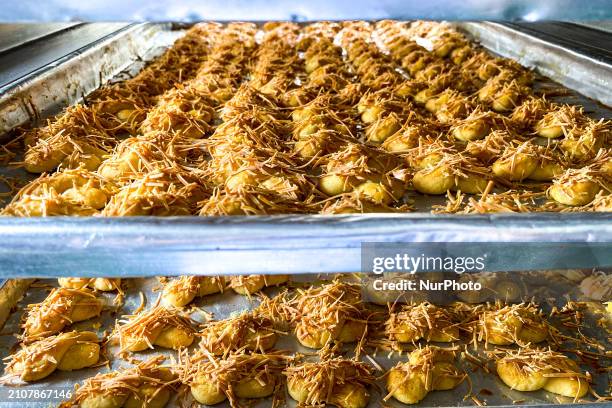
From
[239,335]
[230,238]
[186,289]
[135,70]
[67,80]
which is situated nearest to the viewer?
[230,238]

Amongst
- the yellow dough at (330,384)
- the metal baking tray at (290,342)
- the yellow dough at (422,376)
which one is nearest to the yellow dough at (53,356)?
the metal baking tray at (290,342)

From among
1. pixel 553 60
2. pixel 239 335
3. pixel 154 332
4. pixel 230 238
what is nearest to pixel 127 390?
pixel 154 332

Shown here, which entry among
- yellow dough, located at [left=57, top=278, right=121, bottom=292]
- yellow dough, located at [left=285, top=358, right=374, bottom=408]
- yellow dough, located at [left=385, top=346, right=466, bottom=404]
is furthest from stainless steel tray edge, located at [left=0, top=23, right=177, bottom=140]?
yellow dough, located at [left=385, top=346, right=466, bottom=404]

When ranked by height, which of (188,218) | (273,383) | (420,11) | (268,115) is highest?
(420,11)

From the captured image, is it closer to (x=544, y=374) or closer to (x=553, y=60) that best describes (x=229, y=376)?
(x=544, y=374)

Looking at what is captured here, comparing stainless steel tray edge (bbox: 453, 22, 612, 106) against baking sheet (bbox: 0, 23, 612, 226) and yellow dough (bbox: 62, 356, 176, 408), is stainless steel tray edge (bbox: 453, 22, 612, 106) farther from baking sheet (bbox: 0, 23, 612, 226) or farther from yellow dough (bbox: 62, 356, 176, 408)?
yellow dough (bbox: 62, 356, 176, 408)

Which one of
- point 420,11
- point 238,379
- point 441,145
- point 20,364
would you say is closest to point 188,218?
point 420,11

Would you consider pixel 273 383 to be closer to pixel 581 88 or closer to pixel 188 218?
pixel 188 218

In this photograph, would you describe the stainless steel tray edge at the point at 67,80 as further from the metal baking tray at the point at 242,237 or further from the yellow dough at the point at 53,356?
the metal baking tray at the point at 242,237
